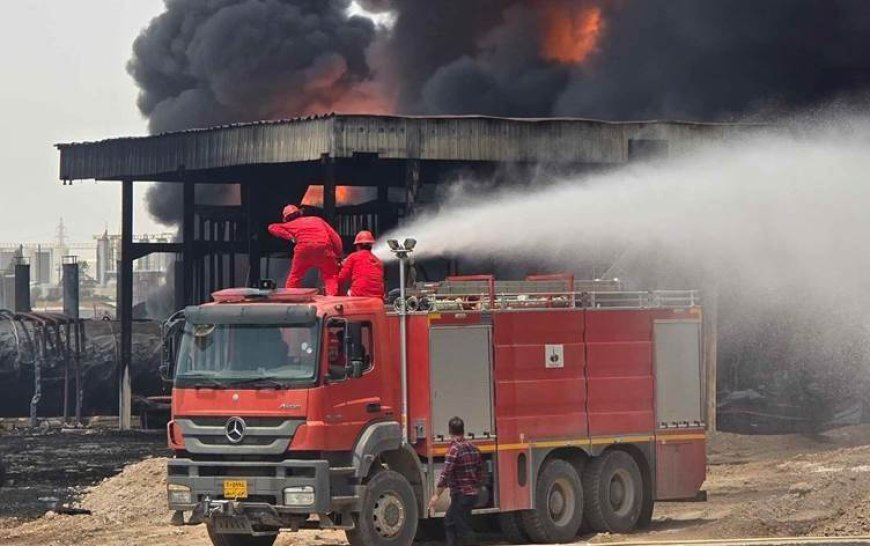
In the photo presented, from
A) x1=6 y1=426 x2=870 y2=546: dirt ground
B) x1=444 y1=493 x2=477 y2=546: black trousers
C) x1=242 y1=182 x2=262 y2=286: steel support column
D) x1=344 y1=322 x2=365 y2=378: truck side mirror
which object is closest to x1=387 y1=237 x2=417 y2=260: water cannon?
x1=344 y1=322 x2=365 y2=378: truck side mirror

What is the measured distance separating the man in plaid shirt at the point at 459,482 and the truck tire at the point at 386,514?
2.28 feet

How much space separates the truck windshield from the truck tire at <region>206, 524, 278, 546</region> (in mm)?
2094

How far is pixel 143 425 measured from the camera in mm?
54375

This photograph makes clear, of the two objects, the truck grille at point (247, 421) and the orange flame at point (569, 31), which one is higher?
the orange flame at point (569, 31)

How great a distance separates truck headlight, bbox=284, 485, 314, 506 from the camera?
770 inches

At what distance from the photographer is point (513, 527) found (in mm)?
22797

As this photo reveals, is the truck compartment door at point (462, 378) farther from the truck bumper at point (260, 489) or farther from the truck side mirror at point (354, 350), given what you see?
the truck bumper at point (260, 489)

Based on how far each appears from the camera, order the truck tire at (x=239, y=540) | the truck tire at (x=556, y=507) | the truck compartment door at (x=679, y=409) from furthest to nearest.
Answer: the truck compartment door at (x=679, y=409) < the truck tire at (x=556, y=507) < the truck tire at (x=239, y=540)

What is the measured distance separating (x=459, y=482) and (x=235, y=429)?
9.06 ft

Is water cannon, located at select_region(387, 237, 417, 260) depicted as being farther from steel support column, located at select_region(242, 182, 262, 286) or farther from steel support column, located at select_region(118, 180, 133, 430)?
steel support column, located at select_region(118, 180, 133, 430)

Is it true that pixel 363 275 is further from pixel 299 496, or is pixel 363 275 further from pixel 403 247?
pixel 299 496

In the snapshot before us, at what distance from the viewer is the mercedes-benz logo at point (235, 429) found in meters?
19.8

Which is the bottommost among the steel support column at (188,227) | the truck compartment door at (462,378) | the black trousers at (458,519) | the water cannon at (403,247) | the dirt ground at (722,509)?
the dirt ground at (722,509)

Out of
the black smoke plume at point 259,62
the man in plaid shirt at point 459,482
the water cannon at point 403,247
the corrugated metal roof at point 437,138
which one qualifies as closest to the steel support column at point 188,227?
the corrugated metal roof at point 437,138
